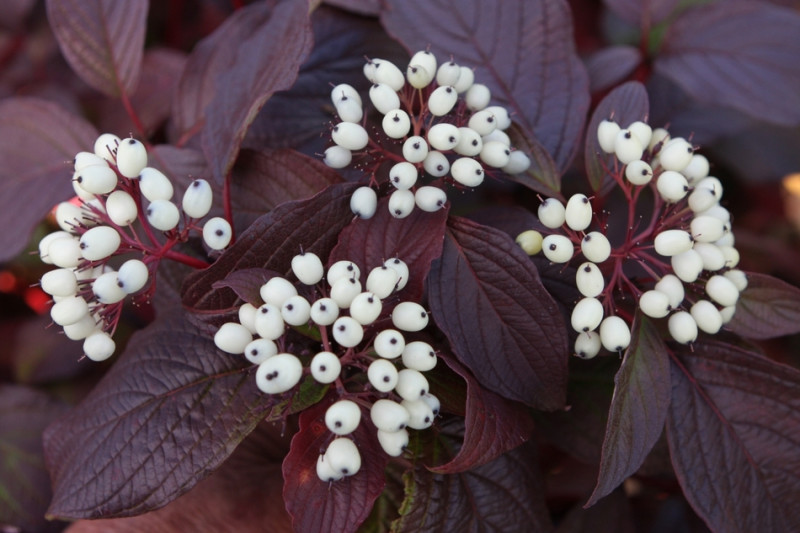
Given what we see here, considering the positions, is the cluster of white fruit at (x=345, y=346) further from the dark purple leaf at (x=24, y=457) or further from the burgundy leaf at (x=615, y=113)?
the dark purple leaf at (x=24, y=457)

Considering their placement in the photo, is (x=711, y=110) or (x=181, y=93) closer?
(x=181, y=93)

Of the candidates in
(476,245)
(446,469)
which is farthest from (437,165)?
(446,469)

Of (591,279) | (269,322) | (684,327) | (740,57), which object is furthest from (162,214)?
(740,57)

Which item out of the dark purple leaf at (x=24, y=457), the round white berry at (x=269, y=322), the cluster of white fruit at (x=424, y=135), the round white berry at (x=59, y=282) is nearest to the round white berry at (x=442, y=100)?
the cluster of white fruit at (x=424, y=135)

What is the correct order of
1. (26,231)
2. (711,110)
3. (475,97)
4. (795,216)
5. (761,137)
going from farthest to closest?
1. (795,216)
2. (761,137)
3. (711,110)
4. (26,231)
5. (475,97)

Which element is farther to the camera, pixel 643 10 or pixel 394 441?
pixel 643 10

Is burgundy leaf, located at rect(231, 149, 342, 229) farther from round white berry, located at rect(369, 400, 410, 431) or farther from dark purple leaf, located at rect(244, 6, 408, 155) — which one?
round white berry, located at rect(369, 400, 410, 431)

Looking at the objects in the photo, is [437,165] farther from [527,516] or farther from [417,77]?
[527,516]

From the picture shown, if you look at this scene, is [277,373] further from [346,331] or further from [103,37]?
[103,37]
